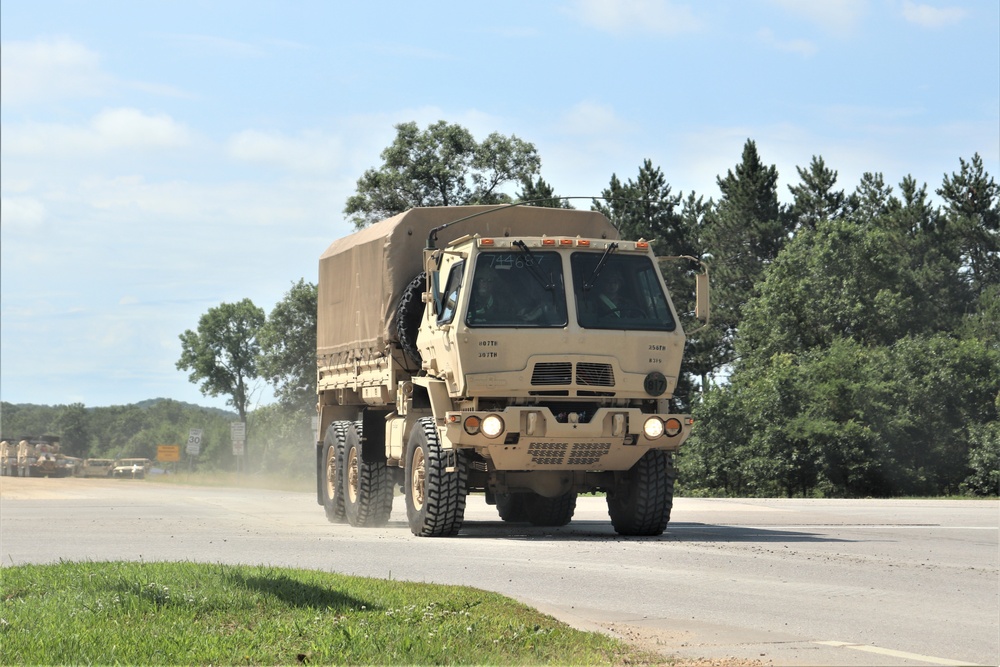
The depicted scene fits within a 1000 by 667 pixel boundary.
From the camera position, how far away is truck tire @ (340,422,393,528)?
20.0 m

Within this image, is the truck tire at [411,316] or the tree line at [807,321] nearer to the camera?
the truck tire at [411,316]

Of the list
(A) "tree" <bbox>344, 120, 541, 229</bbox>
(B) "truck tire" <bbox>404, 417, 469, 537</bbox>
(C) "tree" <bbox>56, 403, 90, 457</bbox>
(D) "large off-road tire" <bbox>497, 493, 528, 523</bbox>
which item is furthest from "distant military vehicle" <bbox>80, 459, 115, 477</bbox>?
(C) "tree" <bbox>56, 403, 90, 457</bbox>

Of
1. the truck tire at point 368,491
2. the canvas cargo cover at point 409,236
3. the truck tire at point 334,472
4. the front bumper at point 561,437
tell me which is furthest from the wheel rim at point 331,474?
the front bumper at point 561,437

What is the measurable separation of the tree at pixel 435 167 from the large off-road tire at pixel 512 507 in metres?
38.7

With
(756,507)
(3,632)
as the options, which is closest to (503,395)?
(3,632)

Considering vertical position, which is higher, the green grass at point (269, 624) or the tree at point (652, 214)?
the tree at point (652, 214)

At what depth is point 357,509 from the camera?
20.3 metres

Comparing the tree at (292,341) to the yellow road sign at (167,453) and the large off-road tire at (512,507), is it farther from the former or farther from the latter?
the large off-road tire at (512,507)

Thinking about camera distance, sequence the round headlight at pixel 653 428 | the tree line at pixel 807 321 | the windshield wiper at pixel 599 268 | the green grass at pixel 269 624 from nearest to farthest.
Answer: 1. the green grass at pixel 269 624
2. the round headlight at pixel 653 428
3. the windshield wiper at pixel 599 268
4. the tree line at pixel 807 321

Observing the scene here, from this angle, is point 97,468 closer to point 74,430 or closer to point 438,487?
point 438,487

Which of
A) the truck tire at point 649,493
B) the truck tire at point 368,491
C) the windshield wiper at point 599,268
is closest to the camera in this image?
the windshield wiper at point 599,268

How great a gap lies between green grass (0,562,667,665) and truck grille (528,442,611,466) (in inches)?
230

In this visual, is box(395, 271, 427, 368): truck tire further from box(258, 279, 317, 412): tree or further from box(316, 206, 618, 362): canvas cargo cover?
box(258, 279, 317, 412): tree

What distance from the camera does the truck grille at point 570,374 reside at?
16375mm
